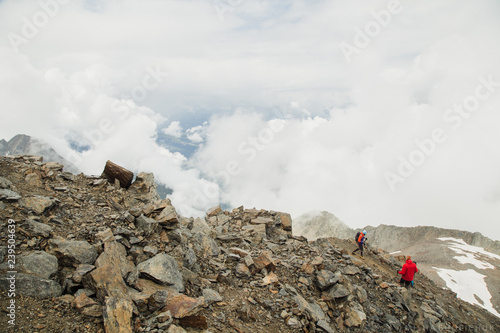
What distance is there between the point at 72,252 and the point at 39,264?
963mm

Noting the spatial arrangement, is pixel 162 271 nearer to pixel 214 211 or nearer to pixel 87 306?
pixel 87 306

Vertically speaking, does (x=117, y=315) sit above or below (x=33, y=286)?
above

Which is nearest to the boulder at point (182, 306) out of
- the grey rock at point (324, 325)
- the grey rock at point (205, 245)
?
the grey rock at point (205, 245)

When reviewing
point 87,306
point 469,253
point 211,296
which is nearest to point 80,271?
point 87,306

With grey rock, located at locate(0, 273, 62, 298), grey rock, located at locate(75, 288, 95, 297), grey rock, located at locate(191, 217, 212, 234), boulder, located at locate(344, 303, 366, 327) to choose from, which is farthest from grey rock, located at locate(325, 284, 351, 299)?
grey rock, located at locate(0, 273, 62, 298)

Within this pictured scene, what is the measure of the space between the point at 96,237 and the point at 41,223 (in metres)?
2.18

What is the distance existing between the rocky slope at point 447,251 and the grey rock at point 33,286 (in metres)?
73.8

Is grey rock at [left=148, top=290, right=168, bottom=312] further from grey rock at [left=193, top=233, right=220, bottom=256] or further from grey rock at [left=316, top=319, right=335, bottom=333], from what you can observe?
grey rock at [left=316, top=319, right=335, bottom=333]

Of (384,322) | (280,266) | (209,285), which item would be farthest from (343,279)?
(209,285)

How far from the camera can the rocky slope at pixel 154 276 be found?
776 cm

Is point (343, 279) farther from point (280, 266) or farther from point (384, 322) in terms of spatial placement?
point (280, 266)

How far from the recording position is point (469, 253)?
82125 mm

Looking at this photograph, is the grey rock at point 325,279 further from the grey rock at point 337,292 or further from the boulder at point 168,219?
the boulder at point 168,219

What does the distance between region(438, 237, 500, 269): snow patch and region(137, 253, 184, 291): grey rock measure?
93429mm
